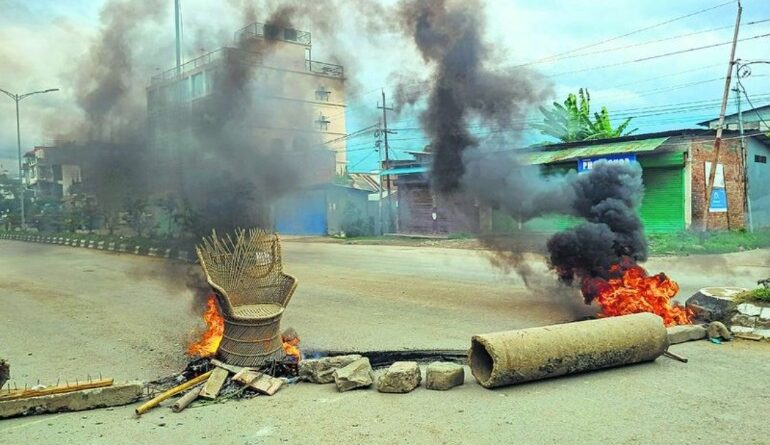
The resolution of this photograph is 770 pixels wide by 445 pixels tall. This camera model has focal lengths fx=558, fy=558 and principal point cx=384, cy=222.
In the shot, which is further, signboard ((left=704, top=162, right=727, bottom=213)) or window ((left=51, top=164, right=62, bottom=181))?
signboard ((left=704, top=162, right=727, bottom=213))

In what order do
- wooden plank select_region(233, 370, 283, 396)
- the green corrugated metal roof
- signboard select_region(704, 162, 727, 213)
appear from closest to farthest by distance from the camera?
wooden plank select_region(233, 370, 283, 396) → the green corrugated metal roof → signboard select_region(704, 162, 727, 213)

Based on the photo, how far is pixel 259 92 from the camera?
10000 mm

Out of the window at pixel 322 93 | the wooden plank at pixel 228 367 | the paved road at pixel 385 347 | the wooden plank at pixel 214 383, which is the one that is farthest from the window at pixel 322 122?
the wooden plank at pixel 214 383

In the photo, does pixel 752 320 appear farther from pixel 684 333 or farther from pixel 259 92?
pixel 259 92

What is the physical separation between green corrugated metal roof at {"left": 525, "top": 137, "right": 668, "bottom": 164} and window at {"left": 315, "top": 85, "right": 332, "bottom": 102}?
412 inches

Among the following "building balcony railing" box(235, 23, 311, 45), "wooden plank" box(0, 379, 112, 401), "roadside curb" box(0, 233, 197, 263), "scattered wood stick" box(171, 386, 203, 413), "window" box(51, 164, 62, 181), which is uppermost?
"building balcony railing" box(235, 23, 311, 45)

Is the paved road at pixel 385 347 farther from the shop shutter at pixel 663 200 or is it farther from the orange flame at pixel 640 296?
the shop shutter at pixel 663 200

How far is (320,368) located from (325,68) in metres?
6.64

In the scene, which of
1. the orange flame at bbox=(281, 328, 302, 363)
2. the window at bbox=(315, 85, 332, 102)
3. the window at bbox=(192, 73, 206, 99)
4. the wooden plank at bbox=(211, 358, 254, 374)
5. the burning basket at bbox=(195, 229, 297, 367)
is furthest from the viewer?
the window at bbox=(315, 85, 332, 102)

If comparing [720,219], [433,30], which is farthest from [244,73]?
[720,219]

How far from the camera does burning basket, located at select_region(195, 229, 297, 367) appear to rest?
5.15m

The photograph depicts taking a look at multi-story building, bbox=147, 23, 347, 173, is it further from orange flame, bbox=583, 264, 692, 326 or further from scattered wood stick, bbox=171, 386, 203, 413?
scattered wood stick, bbox=171, 386, 203, 413

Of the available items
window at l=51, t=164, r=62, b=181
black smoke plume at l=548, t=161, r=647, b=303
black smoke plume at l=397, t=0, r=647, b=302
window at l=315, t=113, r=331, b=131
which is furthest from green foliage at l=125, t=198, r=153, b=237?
black smoke plume at l=548, t=161, r=647, b=303

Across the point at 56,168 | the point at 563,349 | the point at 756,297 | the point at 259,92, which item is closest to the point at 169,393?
the point at 563,349
